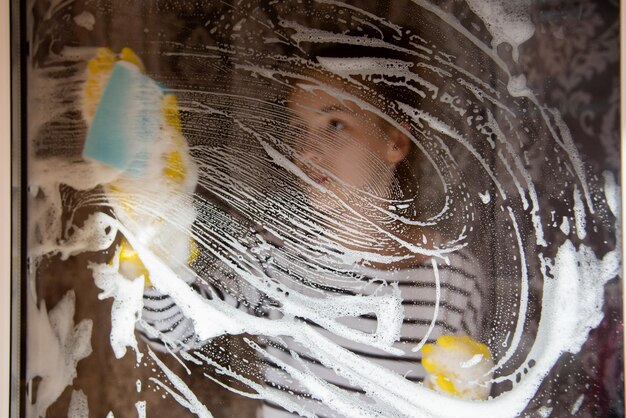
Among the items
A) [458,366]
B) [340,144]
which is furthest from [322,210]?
[458,366]

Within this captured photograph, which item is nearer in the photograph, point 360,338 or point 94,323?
point 360,338

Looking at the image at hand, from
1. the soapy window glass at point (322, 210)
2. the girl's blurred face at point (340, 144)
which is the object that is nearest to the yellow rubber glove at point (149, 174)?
the soapy window glass at point (322, 210)

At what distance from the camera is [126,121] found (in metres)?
1.08

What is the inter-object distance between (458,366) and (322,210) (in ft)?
1.20

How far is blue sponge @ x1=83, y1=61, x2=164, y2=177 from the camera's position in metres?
1.06

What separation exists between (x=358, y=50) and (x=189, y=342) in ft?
2.14

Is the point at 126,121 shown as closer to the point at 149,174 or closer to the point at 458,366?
the point at 149,174

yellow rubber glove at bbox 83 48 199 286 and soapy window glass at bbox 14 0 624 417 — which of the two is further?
yellow rubber glove at bbox 83 48 199 286

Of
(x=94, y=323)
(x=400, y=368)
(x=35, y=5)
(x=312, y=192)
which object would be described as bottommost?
(x=94, y=323)

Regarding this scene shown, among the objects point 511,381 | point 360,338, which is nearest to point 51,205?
point 360,338

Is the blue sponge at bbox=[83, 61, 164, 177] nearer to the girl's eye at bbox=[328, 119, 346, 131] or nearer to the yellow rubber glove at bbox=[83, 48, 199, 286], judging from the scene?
the yellow rubber glove at bbox=[83, 48, 199, 286]

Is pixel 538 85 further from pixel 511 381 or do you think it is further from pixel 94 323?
pixel 94 323

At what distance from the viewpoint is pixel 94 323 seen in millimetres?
1096

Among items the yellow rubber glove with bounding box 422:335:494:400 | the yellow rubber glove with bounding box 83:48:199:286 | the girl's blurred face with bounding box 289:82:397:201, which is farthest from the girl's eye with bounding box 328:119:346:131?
the yellow rubber glove with bounding box 422:335:494:400
